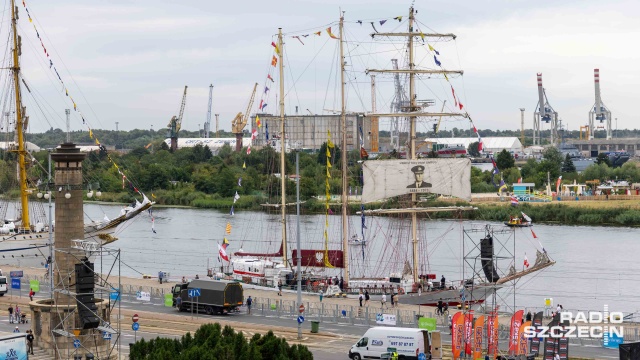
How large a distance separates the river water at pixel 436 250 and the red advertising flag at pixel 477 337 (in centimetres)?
725

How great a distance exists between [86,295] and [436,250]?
49694 millimetres

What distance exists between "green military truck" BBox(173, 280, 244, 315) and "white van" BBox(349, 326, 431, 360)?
39.5 ft

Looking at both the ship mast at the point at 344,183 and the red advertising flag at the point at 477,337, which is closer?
the red advertising flag at the point at 477,337

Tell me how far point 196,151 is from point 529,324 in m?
140

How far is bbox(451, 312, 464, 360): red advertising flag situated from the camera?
38594mm

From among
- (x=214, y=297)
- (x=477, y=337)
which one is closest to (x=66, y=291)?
(x=214, y=297)

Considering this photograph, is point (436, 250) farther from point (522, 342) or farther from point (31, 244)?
point (522, 342)

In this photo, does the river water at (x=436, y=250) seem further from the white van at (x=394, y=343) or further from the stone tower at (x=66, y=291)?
the stone tower at (x=66, y=291)

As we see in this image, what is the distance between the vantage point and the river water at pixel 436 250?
6362 centimetres

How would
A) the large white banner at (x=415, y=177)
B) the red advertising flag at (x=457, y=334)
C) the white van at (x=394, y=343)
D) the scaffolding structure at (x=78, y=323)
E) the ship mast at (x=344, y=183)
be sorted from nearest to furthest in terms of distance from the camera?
the scaffolding structure at (x=78, y=323) < the white van at (x=394, y=343) < the red advertising flag at (x=457, y=334) < the ship mast at (x=344, y=183) < the large white banner at (x=415, y=177)

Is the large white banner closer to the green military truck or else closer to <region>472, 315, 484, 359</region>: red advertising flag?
the green military truck

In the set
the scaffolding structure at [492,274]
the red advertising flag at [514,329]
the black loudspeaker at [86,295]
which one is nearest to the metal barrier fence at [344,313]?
the scaffolding structure at [492,274]

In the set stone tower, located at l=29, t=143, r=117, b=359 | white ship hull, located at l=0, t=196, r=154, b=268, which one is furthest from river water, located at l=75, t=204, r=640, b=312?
stone tower, located at l=29, t=143, r=117, b=359

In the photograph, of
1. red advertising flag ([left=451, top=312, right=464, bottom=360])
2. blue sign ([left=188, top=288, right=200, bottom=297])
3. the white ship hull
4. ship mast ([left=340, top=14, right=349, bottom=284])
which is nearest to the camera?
red advertising flag ([left=451, top=312, right=464, bottom=360])
